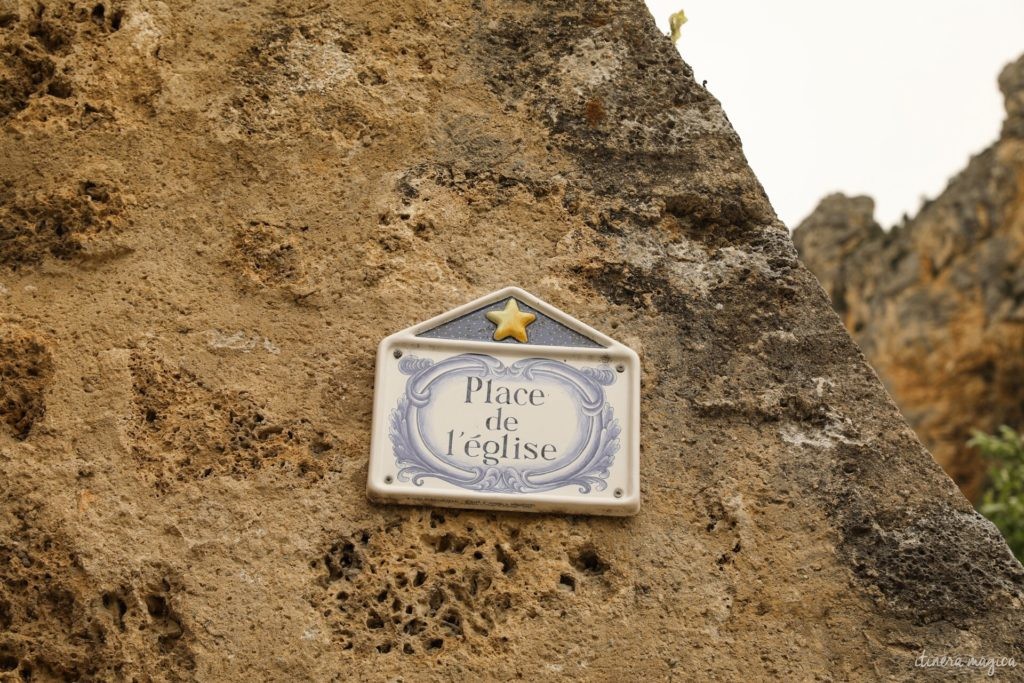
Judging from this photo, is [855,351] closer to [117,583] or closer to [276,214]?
[276,214]


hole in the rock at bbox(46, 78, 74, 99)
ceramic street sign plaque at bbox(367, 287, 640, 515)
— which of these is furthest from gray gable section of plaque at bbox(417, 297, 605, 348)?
hole in the rock at bbox(46, 78, 74, 99)

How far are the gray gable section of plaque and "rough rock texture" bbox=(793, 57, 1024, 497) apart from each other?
23.9 ft

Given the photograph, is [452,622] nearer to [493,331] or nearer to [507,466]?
[507,466]

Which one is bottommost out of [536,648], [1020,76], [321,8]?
[536,648]

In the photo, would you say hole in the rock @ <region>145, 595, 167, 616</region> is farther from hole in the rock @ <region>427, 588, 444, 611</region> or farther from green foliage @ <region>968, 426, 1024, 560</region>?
green foliage @ <region>968, 426, 1024, 560</region>

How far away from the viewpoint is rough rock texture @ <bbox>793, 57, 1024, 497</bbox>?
8.59 metres

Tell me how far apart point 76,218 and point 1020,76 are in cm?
857

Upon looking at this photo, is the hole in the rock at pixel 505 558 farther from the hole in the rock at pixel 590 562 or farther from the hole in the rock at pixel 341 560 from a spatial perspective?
the hole in the rock at pixel 341 560

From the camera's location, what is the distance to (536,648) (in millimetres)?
1652

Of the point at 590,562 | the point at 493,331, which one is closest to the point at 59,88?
the point at 493,331

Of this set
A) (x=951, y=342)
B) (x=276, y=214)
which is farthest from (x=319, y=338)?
(x=951, y=342)

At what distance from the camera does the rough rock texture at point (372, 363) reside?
1665mm

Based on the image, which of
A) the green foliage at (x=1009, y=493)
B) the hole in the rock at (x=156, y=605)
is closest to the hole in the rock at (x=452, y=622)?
the hole in the rock at (x=156, y=605)

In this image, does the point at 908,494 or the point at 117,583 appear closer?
the point at 117,583
